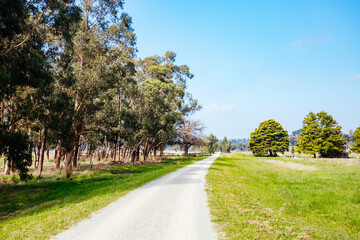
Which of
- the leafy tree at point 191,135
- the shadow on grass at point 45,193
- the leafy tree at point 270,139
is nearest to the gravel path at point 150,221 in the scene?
the shadow on grass at point 45,193

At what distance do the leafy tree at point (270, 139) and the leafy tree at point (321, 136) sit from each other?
477 inches

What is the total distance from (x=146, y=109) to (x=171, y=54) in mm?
15101

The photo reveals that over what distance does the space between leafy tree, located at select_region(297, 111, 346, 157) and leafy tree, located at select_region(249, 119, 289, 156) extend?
12.1m

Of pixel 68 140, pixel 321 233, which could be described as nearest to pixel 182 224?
pixel 321 233

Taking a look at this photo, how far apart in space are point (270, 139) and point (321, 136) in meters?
18.1

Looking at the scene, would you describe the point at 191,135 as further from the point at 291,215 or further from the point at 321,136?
the point at 291,215

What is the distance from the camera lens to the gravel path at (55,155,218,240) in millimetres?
5285

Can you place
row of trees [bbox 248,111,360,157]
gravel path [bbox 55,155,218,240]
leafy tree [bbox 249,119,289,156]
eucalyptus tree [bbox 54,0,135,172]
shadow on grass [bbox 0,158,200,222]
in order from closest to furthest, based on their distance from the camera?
gravel path [bbox 55,155,218,240] → shadow on grass [bbox 0,158,200,222] → eucalyptus tree [bbox 54,0,135,172] → row of trees [bbox 248,111,360,157] → leafy tree [bbox 249,119,289,156]

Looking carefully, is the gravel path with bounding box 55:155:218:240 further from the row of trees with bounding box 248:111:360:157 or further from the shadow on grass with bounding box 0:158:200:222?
the row of trees with bounding box 248:111:360:157

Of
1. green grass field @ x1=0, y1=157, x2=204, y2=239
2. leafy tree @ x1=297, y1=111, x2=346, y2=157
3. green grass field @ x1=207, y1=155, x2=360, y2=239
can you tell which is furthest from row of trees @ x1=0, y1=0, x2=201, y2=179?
leafy tree @ x1=297, y1=111, x2=346, y2=157

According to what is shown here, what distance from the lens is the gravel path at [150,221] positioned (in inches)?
208

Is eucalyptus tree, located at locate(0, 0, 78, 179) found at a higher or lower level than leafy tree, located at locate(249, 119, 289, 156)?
higher

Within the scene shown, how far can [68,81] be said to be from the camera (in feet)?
57.1

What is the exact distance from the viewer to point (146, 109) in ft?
118
